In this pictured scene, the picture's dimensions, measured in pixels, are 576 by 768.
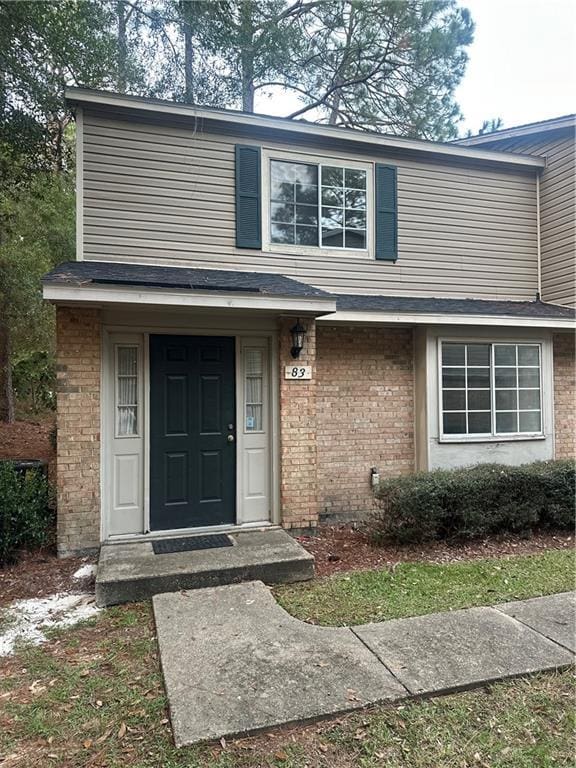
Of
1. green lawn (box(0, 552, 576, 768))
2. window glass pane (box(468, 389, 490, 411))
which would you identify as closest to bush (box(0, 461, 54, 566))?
green lawn (box(0, 552, 576, 768))

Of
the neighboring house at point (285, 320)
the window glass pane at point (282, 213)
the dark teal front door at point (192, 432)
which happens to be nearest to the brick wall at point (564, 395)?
the neighboring house at point (285, 320)

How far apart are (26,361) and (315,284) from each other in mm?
13762

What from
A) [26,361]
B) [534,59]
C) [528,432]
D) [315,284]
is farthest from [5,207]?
[528,432]

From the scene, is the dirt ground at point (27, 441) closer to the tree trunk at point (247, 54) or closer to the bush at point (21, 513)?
the bush at point (21, 513)

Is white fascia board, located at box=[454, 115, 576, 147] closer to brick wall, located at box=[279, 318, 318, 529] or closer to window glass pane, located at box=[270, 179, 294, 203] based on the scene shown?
window glass pane, located at box=[270, 179, 294, 203]

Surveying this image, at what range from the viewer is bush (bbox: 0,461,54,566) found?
5035 millimetres

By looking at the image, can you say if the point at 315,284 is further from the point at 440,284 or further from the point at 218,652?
the point at 218,652

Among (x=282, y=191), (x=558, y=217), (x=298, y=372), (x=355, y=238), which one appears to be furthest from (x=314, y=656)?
(x=558, y=217)

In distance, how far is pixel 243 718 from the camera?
8.59 ft

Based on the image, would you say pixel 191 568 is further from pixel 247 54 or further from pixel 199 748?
pixel 247 54

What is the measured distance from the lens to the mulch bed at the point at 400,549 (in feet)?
17.1

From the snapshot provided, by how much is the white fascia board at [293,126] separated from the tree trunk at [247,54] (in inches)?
184

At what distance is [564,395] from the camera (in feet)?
25.1

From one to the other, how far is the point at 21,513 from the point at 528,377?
22.3 feet
